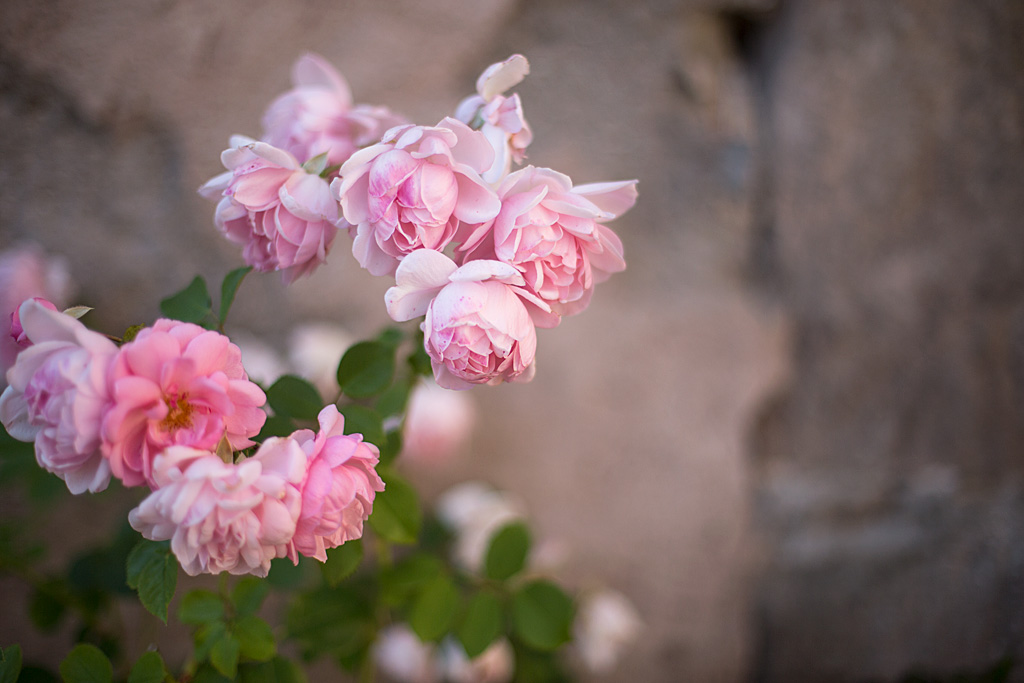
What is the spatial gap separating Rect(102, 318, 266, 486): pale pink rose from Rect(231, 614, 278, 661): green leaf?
228mm

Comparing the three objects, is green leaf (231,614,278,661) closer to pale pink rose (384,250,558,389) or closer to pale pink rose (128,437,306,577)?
pale pink rose (128,437,306,577)

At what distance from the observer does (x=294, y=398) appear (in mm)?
526

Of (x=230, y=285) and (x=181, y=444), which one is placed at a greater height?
(x=230, y=285)

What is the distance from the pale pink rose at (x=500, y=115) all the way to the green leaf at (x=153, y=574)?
0.40 m

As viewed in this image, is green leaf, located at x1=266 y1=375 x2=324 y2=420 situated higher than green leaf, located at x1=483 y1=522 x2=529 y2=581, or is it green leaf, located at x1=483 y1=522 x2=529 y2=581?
green leaf, located at x1=266 y1=375 x2=324 y2=420

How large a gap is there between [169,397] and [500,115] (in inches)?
12.8

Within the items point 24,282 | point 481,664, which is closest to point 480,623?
point 481,664

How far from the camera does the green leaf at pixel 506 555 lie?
2.40 ft

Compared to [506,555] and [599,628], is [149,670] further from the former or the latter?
[599,628]

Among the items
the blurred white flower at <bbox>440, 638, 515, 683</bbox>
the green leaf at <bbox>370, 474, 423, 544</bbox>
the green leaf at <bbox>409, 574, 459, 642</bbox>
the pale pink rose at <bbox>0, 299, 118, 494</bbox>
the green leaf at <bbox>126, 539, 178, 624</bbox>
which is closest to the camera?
the pale pink rose at <bbox>0, 299, 118, 494</bbox>

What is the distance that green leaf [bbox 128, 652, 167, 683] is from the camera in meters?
0.48

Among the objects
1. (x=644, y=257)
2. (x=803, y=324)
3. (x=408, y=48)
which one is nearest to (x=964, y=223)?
(x=803, y=324)

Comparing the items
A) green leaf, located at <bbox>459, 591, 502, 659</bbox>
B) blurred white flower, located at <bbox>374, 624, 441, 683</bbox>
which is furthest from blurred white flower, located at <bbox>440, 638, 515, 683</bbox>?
green leaf, located at <bbox>459, 591, 502, 659</bbox>

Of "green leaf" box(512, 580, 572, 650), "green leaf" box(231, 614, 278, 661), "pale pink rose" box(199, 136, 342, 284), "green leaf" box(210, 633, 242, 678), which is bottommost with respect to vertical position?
"green leaf" box(210, 633, 242, 678)
